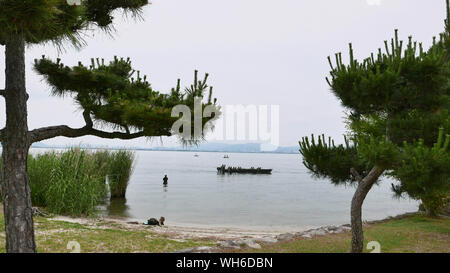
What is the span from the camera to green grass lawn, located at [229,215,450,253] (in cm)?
641

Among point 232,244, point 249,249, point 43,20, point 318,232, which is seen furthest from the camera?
point 318,232

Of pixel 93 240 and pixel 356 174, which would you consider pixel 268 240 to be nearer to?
pixel 356 174

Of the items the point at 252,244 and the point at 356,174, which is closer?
the point at 356,174

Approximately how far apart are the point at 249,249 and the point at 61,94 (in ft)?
12.6

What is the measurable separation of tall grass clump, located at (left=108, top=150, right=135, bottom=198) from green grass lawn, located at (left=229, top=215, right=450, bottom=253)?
10.2 m

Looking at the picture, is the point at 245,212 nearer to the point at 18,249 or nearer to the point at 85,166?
the point at 85,166

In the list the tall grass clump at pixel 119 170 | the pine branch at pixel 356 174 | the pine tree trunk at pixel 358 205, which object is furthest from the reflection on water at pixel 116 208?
the pine branch at pixel 356 174

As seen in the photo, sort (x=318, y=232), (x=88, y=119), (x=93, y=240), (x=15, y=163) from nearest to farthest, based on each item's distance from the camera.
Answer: (x=15, y=163) → (x=88, y=119) → (x=93, y=240) → (x=318, y=232)

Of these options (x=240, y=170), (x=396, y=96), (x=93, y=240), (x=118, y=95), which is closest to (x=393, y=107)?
(x=396, y=96)

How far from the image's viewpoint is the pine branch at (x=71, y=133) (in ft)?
15.6

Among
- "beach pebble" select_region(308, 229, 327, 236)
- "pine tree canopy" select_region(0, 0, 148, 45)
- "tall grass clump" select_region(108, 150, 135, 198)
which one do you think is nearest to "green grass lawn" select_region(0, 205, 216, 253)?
"beach pebble" select_region(308, 229, 327, 236)

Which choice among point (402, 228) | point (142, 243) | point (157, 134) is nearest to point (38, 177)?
point (142, 243)

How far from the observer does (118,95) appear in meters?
4.40

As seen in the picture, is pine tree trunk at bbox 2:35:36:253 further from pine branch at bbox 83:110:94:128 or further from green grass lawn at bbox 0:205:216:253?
green grass lawn at bbox 0:205:216:253
